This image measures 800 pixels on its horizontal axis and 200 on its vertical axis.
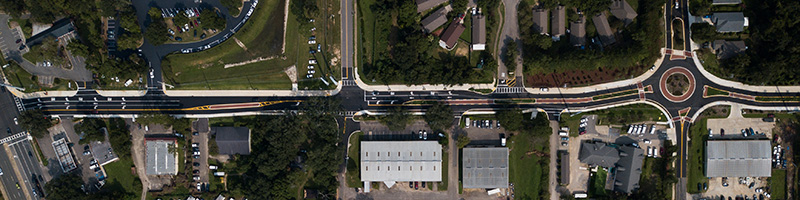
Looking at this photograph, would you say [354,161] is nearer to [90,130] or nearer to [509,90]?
[509,90]

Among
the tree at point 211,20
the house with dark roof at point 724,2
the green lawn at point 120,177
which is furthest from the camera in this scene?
the green lawn at point 120,177

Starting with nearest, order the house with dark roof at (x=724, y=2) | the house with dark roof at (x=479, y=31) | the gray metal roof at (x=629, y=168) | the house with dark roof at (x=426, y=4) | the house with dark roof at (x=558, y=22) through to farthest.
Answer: the gray metal roof at (x=629, y=168) → the house with dark roof at (x=724, y=2) → the house with dark roof at (x=558, y=22) → the house with dark roof at (x=479, y=31) → the house with dark roof at (x=426, y=4)

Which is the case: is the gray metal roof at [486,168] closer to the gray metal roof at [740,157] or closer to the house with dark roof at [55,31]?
the gray metal roof at [740,157]

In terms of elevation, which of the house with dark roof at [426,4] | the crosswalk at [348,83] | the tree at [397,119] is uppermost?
the house with dark roof at [426,4]

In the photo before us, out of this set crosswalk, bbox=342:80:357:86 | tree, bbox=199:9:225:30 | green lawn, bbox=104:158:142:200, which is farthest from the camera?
green lawn, bbox=104:158:142:200

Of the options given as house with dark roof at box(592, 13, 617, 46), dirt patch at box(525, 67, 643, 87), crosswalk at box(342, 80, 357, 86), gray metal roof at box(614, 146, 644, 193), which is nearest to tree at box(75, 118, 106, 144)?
crosswalk at box(342, 80, 357, 86)

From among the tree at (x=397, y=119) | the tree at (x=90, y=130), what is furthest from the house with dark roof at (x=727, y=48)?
the tree at (x=90, y=130)

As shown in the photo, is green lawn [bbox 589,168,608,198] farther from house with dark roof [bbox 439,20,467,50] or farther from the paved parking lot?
house with dark roof [bbox 439,20,467,50]

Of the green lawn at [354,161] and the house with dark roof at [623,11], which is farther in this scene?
the green lawn at [354,161]
